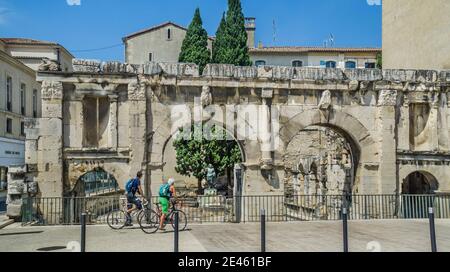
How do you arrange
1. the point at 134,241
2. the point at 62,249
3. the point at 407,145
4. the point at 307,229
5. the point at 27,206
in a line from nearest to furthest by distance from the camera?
the point at 62,249 → the point at 134,241 → the point at 307,229 → the point at 27,206 → the point at 407,145

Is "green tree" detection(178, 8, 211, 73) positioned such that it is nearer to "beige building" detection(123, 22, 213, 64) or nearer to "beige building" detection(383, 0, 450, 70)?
"beige building" detection(123, 22, 213, 64)

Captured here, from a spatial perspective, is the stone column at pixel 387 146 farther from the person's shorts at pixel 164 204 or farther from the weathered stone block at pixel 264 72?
the person's shorts at pixel 164 204

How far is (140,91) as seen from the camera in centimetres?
1714

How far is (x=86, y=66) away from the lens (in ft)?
56.1

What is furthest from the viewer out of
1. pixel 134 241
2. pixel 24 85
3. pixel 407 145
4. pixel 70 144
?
pixel 24 85

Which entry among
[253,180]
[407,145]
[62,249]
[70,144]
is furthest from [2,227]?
[407,145]

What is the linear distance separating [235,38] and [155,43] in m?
8.82

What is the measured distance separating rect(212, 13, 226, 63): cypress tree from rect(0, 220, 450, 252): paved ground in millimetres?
25173

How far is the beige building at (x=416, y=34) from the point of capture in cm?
2389

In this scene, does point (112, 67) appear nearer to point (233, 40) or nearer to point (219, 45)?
point (233, 40)

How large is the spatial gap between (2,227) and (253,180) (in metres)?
8.27

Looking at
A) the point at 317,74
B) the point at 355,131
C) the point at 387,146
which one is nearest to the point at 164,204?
the point at 317,74

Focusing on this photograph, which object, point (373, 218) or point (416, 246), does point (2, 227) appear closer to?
point (416, 246)

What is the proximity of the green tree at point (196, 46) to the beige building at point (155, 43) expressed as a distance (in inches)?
207
